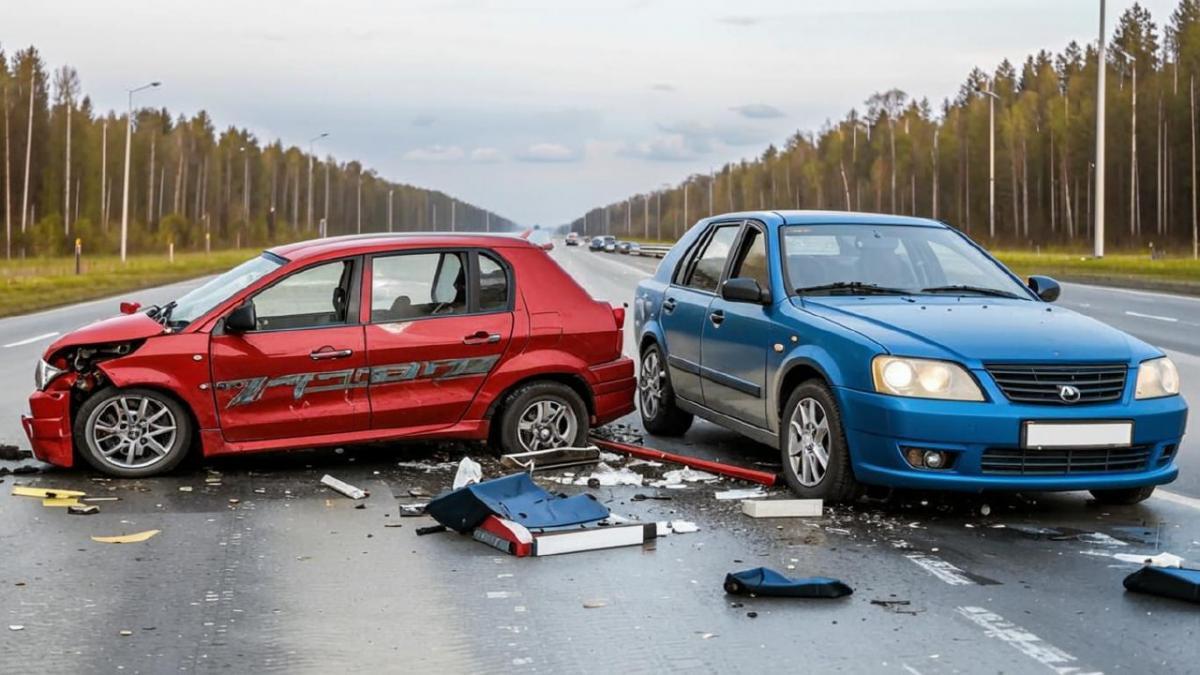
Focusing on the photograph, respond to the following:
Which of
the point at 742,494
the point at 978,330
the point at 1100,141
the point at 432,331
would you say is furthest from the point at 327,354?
the point at 1100,141

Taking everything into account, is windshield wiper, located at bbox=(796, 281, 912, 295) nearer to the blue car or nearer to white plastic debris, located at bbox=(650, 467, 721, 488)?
the blue car

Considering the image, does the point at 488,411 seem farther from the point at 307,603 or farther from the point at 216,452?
the point at 307,603

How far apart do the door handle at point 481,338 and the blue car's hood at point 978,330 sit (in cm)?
205

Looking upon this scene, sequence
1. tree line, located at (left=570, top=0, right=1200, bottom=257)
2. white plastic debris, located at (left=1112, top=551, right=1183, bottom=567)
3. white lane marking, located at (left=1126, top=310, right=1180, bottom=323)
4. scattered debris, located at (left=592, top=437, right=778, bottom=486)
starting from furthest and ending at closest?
1. tree line, located at (left=570, top=0, right=1200, bottom=257)
2. white lane marking, located at (left=1126, top=310, right=1180, bottom=323)
3. scattered debris, located at (left=592, top=437, right=778, bottom=486)
4. white plastic debris, located at (left=1112, top=551, right=1183, bottom=567)

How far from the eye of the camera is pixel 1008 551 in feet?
22.0

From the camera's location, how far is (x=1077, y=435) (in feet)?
23.7

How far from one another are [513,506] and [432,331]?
7.15 feet

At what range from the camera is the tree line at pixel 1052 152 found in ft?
320

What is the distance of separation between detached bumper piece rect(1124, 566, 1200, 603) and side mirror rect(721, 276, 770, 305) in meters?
3.19

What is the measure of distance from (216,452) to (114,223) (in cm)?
12017

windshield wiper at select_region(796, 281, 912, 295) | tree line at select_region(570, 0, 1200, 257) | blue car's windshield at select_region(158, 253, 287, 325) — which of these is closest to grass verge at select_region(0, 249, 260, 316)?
blue car's windshield at select_region(158, 253, 287, 325)

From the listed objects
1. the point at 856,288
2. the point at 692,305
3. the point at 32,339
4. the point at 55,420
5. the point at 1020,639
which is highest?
the point at 856,288

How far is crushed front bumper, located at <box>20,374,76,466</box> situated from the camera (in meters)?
8.62

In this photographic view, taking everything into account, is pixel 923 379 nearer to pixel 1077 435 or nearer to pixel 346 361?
pixel 1077 435
